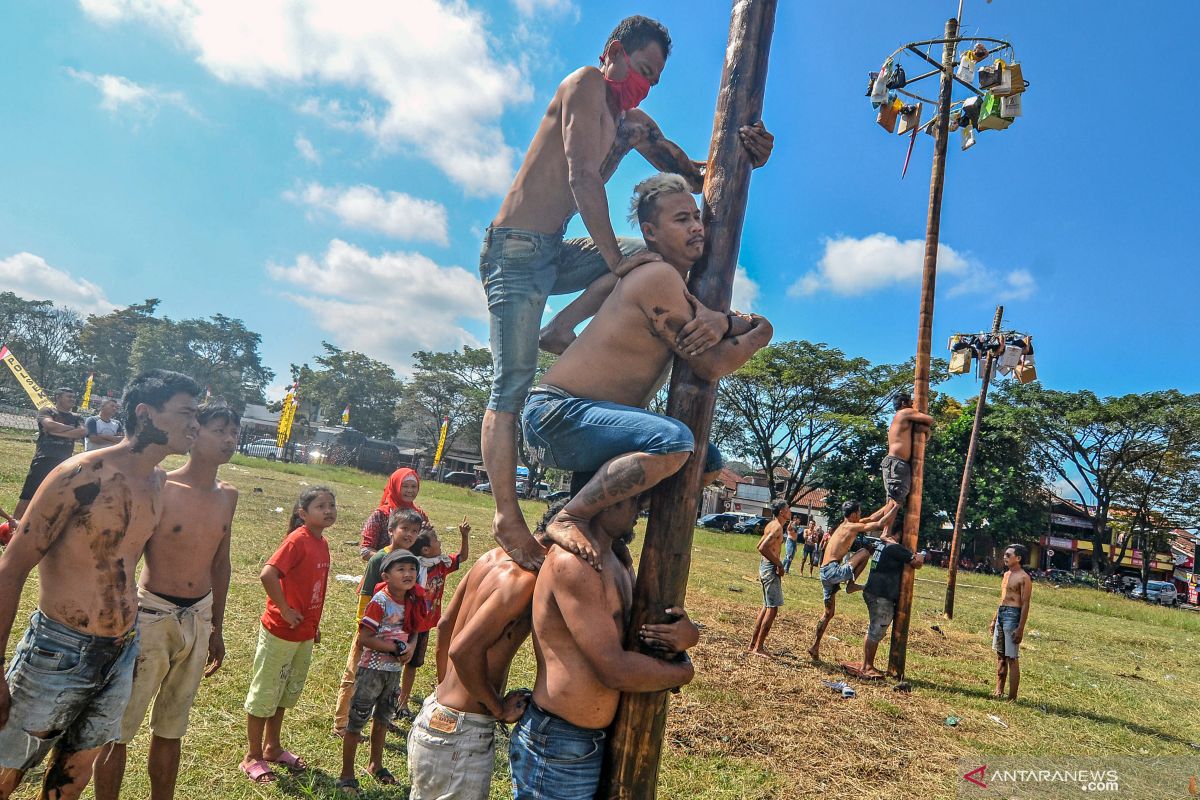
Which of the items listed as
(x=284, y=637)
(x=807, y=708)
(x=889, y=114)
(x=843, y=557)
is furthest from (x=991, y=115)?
(x=284, y=637)

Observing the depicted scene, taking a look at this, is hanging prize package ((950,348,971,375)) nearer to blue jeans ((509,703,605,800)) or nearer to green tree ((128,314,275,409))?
blue jeans ((509,703,605,800))

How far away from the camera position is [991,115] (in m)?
10.0

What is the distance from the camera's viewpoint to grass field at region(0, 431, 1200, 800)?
468cm

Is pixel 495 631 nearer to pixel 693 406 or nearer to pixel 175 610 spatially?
pixel 693 406

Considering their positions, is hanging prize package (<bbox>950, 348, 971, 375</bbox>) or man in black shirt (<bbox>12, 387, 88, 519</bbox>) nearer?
man in black shirt (<bbox>12, 387, 88, 519</bbox>)

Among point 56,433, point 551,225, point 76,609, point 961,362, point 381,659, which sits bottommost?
point 381,659

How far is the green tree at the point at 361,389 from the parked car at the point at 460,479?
16.1 m

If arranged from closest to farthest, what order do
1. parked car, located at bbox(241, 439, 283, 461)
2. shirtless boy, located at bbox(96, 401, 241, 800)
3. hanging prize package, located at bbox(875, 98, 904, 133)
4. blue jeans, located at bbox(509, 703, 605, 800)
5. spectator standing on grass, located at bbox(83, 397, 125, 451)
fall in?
blue jeans, located at bbox(509, 703, 605, 800)
shirtless boy, located at bbox(96, 401, 241, 800)
spectator standing on grass, located at bbox(83, 397, 125, 451)
hanging prize package, located at bbox(875, 98, 904, 133)
parked car, located at bbox(241, 439, 283, 461)

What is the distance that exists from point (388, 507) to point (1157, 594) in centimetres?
4051

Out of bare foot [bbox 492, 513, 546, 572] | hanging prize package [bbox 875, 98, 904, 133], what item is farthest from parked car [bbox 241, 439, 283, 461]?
bare foot [bbox 492, 513, 546, 572]

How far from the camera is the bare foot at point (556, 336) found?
3244 millimetres

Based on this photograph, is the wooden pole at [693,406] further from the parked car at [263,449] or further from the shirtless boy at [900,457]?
the parked car at [263,449]

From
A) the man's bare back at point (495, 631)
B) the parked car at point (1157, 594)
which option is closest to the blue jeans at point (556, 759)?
the man's bare back at point (495, 631)

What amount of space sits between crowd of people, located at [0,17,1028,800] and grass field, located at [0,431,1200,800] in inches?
52.7
